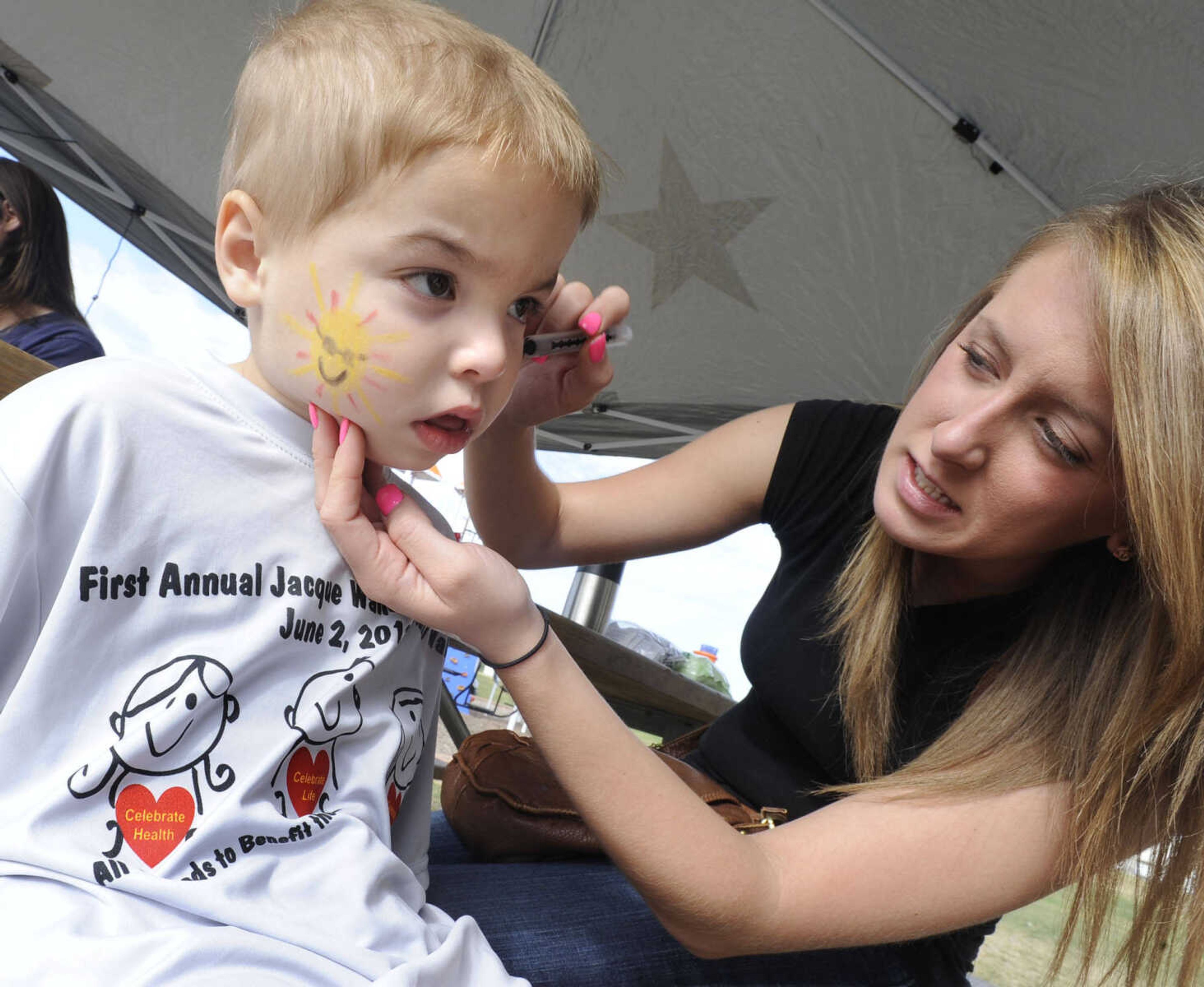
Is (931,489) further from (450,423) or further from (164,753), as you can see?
(164,753)

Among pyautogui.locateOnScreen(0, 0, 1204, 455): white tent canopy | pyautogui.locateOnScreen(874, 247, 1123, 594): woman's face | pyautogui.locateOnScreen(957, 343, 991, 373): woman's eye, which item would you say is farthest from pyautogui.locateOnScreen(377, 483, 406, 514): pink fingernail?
pyautogui.locateOnScreen(0, 0, 1204, 455): white tent canopy

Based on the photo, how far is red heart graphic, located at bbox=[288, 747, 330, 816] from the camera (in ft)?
2.38

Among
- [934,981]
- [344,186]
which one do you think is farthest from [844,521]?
[344,186]

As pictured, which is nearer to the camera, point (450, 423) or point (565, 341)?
point (450, 423)

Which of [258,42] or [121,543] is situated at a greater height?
[258,42]

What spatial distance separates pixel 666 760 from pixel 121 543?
655mm

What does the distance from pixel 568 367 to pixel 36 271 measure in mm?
1681

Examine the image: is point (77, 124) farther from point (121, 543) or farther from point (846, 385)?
point (121, 543)

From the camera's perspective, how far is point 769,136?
3334 mm

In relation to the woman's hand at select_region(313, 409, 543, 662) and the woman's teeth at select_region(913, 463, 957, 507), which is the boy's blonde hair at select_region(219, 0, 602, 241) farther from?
the woman's teeth at select_region(913, 463, 957, 507)

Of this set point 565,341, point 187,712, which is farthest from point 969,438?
point 187,712

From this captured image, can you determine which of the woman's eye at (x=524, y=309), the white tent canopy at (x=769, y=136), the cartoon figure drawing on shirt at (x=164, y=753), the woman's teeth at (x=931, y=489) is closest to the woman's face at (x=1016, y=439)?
the woman's teeth at (x=931, y=489)

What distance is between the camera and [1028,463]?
0.98m

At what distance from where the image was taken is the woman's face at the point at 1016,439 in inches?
38.2
